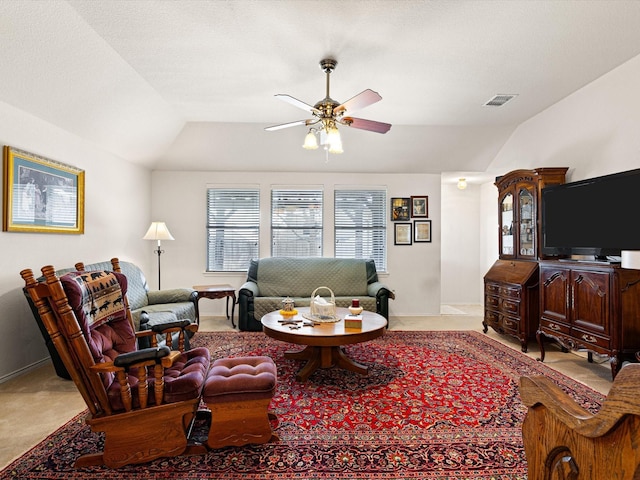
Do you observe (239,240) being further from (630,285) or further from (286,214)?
(630,285)

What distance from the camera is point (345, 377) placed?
10.4 ft

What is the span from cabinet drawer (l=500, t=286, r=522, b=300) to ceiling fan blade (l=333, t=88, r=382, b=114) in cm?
288

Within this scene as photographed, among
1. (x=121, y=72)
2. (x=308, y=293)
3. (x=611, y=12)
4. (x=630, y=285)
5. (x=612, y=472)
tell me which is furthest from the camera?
(x=308, y=293)

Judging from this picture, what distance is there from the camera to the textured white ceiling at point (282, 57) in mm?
2545

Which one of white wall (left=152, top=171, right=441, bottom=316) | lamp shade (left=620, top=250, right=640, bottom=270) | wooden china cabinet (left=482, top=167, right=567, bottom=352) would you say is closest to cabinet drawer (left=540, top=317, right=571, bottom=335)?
wooden china cabinet (left=482, top=167, right=567, bottom=352)

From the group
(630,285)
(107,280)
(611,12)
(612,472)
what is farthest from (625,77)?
(107,280)

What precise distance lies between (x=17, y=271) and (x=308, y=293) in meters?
3.47

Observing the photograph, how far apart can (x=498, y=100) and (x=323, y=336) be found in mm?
3508

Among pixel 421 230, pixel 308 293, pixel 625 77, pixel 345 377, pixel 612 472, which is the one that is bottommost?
pixel 345 377

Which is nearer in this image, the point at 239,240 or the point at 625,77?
the point at 625,77

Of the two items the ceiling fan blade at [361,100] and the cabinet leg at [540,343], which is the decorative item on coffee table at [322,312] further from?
the cabinet leg at [540,343]

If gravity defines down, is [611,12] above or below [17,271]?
above

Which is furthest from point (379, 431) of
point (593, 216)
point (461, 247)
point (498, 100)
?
point (461, 247)

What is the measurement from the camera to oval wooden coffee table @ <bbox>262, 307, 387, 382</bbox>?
2969mm
